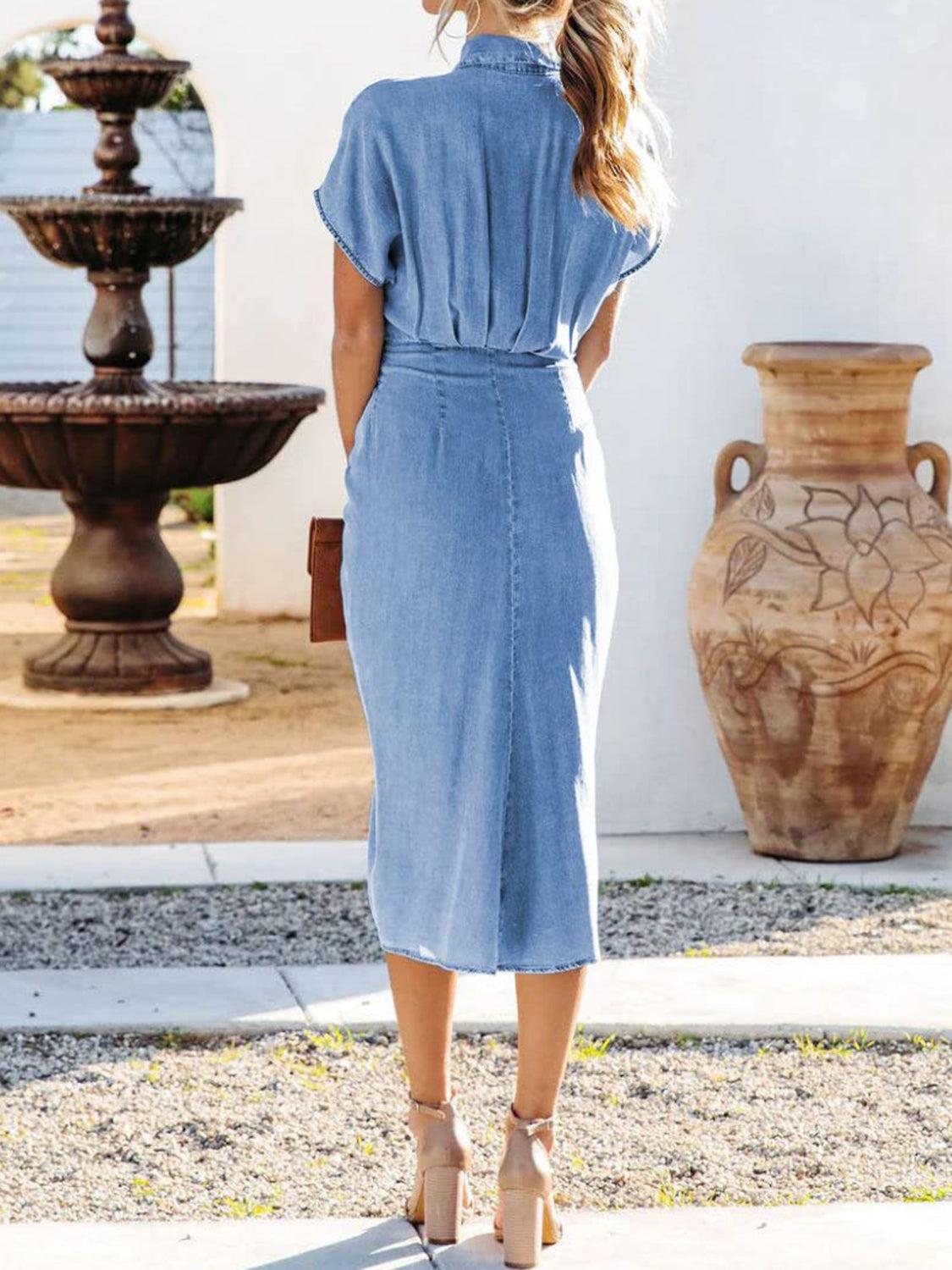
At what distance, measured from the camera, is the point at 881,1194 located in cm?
303

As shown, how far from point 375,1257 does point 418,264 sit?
49.5 inches

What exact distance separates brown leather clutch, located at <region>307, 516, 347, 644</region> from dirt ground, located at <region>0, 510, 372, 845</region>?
109 inches

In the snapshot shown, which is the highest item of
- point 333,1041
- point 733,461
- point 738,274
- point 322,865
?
point 738,274

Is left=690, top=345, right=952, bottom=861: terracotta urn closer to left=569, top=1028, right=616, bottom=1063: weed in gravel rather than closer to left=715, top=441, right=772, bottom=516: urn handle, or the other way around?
left=715, top=441, right=772, bottom=516: urn handle

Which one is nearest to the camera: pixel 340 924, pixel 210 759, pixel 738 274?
pixel 340 924

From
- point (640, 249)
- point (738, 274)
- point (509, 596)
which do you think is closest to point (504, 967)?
point (509, 596)

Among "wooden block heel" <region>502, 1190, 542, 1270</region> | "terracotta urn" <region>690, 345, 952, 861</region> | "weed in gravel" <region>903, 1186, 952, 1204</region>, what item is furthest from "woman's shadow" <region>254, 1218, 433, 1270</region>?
"terracotta urn" <region>690, 345, 952, 861</region>

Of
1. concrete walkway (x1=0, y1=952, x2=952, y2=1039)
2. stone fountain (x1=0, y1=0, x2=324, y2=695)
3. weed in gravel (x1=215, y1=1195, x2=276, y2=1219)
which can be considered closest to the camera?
weed in gravel (x1=215, y1=1195, x2=276, y2=1219)

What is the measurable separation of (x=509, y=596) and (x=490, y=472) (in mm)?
→ 153

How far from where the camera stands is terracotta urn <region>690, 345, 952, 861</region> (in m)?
4.75

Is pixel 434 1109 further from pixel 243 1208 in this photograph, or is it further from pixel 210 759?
pixel 210 759

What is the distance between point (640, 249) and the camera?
268 cm

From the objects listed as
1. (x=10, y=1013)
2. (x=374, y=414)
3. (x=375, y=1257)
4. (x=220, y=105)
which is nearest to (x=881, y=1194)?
(x=375, y=1257)

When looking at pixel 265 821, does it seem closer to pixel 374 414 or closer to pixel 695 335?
pixel 695 335
